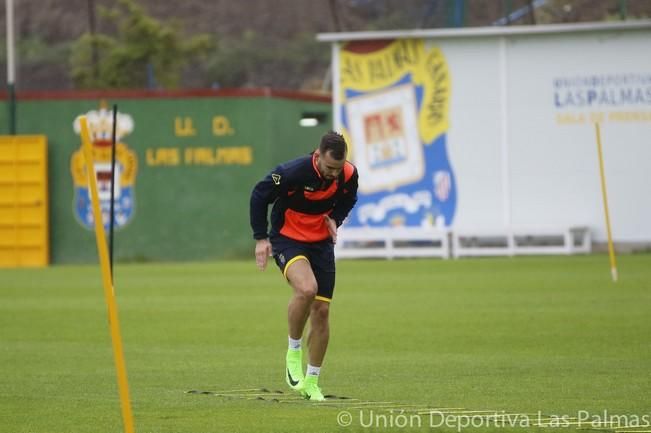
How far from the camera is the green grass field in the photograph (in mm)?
11469

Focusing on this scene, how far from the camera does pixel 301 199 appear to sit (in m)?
12.4

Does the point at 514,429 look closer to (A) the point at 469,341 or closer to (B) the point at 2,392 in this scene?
(B) the point at 2,392

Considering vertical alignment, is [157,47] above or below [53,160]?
above

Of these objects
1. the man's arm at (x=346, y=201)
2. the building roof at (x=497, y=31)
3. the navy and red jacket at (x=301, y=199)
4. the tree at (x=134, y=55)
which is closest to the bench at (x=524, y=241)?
the building roof at (x=497, y=31)

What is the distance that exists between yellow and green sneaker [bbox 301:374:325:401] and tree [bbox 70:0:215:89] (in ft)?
144

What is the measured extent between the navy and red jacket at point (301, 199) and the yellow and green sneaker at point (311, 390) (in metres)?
1.17

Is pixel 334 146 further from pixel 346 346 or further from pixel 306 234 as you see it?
pixel 346 346

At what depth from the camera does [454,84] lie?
35000 mm

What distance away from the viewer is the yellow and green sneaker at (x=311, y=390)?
1204 centimetres

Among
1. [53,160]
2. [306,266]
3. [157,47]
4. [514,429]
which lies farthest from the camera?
[157,47]

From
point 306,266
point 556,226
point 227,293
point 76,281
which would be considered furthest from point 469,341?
point 556,226

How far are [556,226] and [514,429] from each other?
2463cm

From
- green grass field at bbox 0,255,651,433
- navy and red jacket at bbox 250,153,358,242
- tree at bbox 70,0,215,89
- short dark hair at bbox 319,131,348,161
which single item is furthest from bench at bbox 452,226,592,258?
tree at bbox 70,0,215,89

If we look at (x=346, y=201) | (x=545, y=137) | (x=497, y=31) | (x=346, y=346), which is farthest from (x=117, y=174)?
(x=346, y=201)
